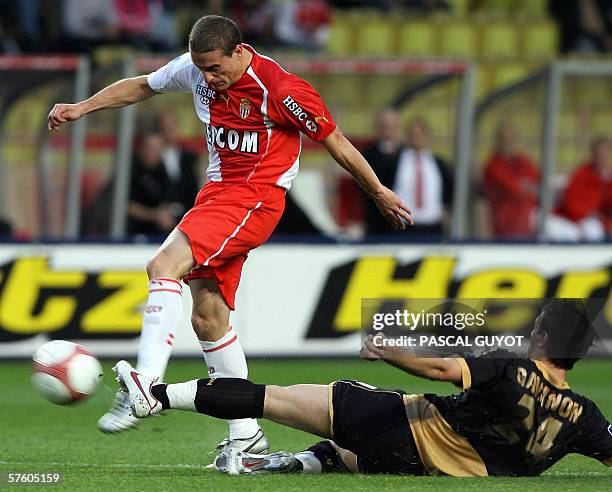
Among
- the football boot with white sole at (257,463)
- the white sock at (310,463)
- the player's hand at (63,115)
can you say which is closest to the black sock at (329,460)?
the white sock at (310,463)

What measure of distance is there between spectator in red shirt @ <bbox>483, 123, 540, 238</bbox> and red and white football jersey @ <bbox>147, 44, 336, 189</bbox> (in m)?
5.74

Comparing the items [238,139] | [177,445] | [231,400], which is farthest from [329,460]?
[238,139]

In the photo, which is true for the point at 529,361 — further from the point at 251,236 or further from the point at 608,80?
the point at 608,80

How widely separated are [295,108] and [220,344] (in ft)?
4.17

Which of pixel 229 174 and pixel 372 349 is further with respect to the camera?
pixel 229 174

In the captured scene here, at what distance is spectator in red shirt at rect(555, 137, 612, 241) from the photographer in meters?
12.6

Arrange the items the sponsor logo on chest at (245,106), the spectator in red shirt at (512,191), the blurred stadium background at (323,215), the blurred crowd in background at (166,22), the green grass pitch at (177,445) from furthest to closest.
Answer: the blurred crowd in background at (166,22)
the spectator in red shirt at (512,191)
the blurred stadium background at (323,215)
the sponsor logo on chest at (245,106)
the green grass pitch at (177,445)

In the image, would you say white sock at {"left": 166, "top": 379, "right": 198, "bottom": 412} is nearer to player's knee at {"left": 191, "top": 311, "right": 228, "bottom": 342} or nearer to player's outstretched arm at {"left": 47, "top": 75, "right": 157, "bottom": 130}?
player's knee at {"left": 191, "top": 311, "right": 228, "bottom": 342}

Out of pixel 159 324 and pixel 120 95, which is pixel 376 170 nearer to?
pixel 120 95

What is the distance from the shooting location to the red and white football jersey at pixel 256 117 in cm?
669

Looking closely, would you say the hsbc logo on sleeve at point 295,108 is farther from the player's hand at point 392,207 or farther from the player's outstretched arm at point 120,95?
the player's outstretched arm at point 120,95

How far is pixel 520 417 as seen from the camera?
19.2 feet

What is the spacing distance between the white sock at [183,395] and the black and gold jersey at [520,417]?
1061mm

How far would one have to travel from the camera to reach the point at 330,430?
6.16 metres
